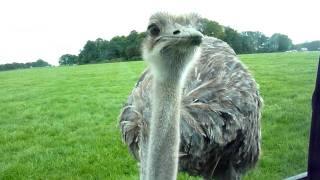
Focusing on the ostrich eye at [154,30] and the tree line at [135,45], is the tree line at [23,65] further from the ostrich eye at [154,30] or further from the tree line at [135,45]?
the ostrich eye at [154,30]

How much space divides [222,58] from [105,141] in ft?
1.53

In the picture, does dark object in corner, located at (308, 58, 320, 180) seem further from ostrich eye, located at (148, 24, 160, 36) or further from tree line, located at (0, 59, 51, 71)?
tree line, located at (0, 59, 51, 71)

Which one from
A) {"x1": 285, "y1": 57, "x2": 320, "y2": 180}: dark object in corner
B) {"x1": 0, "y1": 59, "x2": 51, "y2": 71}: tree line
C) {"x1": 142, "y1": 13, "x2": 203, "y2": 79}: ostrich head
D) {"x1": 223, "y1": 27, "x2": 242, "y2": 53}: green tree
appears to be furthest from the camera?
{"x1": 223, "y1": 27, "x2": 242, "y2": 53}: green tree

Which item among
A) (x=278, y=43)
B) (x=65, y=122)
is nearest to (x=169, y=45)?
(x=65, y=122)

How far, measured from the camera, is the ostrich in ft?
3.78

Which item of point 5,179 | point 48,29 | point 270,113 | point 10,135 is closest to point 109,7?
point 48,29

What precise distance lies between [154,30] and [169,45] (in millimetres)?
52

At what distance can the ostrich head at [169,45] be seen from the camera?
1.12m

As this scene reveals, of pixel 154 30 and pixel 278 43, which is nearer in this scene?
pixel 154 30

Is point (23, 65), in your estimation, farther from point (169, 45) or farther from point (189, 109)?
point (169, 45)

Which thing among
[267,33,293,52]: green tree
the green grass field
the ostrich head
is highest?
the ostrich head

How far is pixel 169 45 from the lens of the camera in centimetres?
114

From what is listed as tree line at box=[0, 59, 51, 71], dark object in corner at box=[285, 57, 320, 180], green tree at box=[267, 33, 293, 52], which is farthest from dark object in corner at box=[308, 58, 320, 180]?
green tree at box=[267, 33, 293, 52]

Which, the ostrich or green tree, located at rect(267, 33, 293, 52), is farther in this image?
green tree, located at rect(267, 33, 293, 52)
